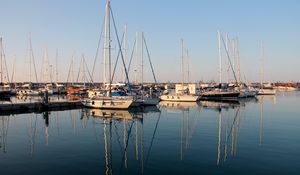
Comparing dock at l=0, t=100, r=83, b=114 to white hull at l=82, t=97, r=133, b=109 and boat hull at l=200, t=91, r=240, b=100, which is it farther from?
boat hull at l=200, t=91, r=240, b=100

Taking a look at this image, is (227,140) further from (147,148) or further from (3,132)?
(3,132)

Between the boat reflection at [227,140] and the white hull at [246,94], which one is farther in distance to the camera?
the white hull at [246,94]

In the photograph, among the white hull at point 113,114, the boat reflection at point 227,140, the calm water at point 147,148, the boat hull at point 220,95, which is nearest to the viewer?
the calm water at point 147,148

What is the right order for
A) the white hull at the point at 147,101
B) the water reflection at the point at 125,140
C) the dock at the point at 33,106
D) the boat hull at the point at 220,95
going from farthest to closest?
the boat hull at the point at 220,95 < the white hull at the point at 147,101 < the dock at the point at 33,106 < the water reflection at the point at 125,140

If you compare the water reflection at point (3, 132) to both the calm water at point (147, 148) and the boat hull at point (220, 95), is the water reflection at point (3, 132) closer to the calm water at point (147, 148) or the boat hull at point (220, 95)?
the calm water at point (147, 148)

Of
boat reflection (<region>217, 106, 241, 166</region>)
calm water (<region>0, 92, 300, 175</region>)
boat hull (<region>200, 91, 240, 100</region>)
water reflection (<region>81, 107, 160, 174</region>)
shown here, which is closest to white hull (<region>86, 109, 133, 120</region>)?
water reflection (<region>81, 107, 160, 174</region>)

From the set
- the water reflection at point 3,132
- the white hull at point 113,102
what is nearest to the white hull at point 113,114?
the white hull at point 113,102

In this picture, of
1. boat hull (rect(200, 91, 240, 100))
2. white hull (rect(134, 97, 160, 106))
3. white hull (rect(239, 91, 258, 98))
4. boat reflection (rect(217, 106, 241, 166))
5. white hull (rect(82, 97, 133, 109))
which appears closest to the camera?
boat reflection (rect(217, 106, 241, 166))

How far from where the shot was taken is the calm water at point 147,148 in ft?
44.8

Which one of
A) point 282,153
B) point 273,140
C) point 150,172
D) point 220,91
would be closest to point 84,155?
point 150,172

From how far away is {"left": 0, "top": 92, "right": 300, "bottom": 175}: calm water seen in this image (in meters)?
13.7

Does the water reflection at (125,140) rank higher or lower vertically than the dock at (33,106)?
lower

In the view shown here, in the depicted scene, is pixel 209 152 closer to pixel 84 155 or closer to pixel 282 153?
pixel 282 153

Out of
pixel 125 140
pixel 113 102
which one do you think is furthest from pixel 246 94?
pixel 125 140
